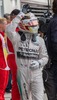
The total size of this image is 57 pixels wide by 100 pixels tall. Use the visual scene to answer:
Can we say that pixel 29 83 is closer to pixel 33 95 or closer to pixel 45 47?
pixel 33 95

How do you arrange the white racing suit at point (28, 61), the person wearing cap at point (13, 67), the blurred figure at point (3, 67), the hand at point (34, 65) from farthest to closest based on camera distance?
1. the blurred figure at point (3, 67)
2. the person wearing cap at point (13, 67)
3. the white racing suit at point (28, 61)
4. the hand at point (34, 65)

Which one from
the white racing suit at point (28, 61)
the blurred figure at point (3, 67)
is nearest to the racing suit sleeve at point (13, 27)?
the white racing suit at point (28, 61)

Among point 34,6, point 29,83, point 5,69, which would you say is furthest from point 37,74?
point 34,6

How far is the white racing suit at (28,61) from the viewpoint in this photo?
597cm

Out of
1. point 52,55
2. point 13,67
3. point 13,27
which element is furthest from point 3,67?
point 52,55

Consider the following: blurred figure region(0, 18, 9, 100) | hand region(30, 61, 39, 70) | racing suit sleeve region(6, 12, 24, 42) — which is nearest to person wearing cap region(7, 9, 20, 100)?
blurred figure region(0, 18, 9, 100)

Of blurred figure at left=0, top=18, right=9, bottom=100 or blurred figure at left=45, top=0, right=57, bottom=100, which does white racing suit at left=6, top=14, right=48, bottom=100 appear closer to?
blurred figure at left=45, top=0, right=57, bottom=100

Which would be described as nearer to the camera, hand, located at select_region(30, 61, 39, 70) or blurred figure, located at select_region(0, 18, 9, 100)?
hand, located at select_region(30, 61, 39, 70)

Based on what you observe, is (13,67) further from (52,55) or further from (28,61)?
(52,55)

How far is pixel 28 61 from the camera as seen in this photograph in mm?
5977

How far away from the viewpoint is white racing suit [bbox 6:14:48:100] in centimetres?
597

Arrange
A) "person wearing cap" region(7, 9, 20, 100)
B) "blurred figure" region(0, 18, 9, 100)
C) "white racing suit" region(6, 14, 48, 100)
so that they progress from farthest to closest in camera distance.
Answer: "blurred figure" region(0, 18, 9, 100), "person wearing cap" region(7, 9, 20, 100), "white racing suit" region(6, 14, 48, 100)

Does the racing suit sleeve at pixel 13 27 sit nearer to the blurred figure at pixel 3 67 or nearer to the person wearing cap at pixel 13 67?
the person wearing cap at pixel 13 67

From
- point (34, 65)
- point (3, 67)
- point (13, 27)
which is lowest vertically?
point (3, 67)
